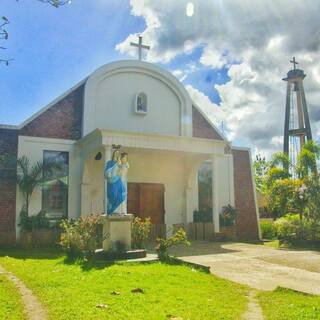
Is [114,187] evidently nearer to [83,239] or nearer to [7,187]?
[83,239]

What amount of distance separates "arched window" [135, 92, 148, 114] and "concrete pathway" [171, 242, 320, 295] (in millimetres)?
7006

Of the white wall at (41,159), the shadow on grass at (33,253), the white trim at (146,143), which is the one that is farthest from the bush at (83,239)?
the white wall at (41,159)

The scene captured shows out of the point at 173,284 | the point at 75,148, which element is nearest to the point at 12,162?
the point at 75,148

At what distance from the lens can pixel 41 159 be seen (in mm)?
16484

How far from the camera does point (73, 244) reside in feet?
35.6

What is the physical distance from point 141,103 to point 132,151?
97.6 inches

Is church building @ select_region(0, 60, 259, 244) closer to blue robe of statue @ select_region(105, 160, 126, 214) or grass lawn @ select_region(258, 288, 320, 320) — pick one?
blue robe of statue @ select_region(105, 160, 126, 214)

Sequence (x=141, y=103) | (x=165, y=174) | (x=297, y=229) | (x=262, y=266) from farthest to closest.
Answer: (x=165, y=174) < (x=141, y=103) < (x=297, y=229) < (x=262, y=266)

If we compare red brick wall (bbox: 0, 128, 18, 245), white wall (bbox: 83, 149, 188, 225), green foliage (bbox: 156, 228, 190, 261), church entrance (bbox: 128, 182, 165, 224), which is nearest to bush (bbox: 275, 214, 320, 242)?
white wall (bbox: 83, 149, 188, 225)

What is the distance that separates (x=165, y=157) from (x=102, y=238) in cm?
835

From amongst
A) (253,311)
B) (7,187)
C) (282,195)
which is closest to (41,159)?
(7,187)

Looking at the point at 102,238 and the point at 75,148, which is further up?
the point at 75,148

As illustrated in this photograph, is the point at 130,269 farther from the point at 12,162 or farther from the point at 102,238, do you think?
the point at 12,162

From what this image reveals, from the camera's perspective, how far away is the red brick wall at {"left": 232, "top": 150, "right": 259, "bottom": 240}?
20062mm
